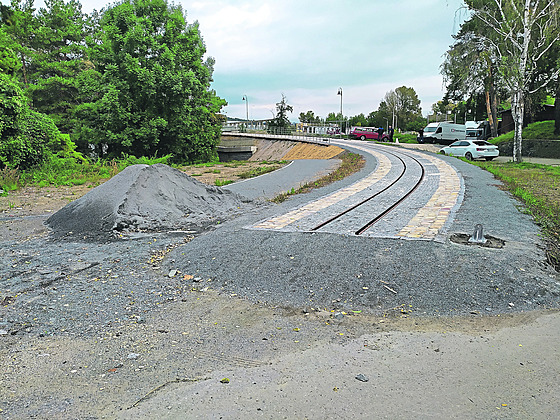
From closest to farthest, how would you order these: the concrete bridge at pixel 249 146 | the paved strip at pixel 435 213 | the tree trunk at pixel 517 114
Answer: the paved strip at pixel 435 213 → the tree trunk at pixel 517 114 → the concrete bridge at pixel 249 146

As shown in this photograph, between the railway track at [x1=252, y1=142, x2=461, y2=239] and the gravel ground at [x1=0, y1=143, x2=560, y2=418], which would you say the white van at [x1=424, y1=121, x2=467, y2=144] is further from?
the gravel ground at [x1=0, y1=143, x2=560, y2=418]

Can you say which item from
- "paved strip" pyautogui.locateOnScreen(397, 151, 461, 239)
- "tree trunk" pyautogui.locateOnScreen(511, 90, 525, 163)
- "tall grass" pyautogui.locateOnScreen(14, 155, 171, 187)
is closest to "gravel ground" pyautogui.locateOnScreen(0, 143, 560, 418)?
"paved strip" pyautogui.locateOnScreen(397, 151, 461, 239)

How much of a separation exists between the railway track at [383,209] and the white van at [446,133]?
29.4m

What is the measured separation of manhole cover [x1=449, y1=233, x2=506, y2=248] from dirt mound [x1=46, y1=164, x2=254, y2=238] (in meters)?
5.17

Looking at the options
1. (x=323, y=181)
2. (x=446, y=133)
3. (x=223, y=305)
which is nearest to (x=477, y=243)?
(x=223, y=305)

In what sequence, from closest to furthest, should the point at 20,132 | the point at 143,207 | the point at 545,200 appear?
the point at 143,207 < the point at 545,200 < the point at 20,132

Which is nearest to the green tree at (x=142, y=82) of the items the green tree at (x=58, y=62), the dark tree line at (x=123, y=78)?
the dark tree line at (x=123, y=78)

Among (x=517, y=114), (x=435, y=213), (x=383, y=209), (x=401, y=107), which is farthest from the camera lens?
(x=401, y=107)

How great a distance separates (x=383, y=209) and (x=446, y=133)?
1507 inches

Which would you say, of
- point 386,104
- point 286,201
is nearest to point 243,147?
point 286,201

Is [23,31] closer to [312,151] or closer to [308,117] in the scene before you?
[312,151]

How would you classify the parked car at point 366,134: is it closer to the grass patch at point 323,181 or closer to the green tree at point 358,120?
the grass patch at point 323,181

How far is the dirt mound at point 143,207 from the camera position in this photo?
28.1 ft

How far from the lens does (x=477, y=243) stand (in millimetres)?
6586
